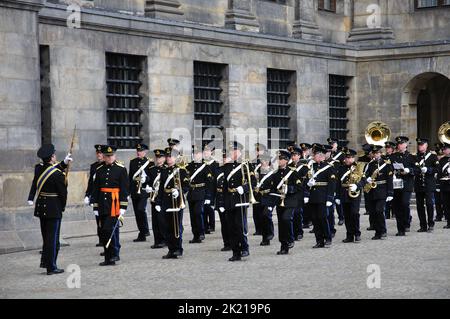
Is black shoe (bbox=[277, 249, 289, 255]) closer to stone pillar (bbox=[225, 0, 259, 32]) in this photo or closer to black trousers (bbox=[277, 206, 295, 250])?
black trousers (bbox=[277, 206, 295, 250])

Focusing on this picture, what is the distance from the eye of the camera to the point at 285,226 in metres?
17.6

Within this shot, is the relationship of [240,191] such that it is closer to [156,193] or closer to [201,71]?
[156,193]

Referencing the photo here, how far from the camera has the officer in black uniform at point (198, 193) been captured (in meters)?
19.8

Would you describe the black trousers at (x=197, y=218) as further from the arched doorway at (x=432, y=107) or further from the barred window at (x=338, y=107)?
the arched doorway at (x=432, y=107)

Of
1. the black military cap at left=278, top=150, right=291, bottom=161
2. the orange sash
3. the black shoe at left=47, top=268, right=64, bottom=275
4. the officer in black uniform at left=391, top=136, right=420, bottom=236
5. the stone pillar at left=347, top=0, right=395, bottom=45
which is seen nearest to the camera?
the black shoe at left=47, top=268, right=64, bottom=275

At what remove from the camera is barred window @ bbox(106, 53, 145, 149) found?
77.6 feet

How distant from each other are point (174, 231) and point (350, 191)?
395cm

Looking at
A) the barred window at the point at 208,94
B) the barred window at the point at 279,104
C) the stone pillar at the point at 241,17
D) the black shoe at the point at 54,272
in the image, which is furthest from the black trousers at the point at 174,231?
the barred window at the point at 279,104

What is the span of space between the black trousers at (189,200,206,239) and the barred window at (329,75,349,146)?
1180 cm

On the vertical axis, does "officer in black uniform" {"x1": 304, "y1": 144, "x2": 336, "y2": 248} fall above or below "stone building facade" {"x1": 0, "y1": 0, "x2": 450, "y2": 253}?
below

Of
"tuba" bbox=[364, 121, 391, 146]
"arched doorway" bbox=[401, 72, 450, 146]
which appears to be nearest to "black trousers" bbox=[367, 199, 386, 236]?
"tuba" bbox=[364, 121, 391, 146]

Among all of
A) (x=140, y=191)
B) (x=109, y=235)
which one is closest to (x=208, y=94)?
(x=140, y=191)

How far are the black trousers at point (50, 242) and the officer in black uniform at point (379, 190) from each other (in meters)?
6.81
